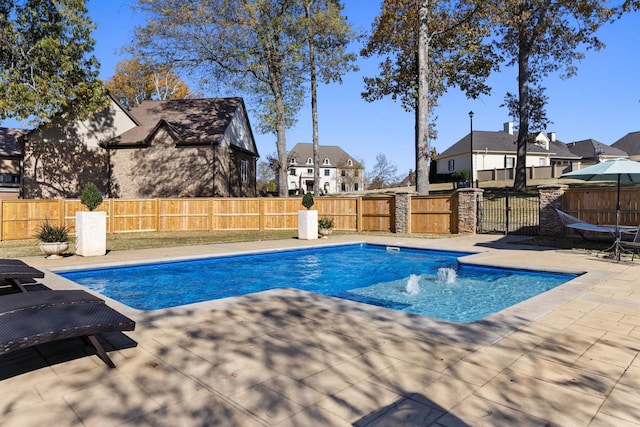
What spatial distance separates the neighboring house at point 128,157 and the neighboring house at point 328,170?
1629 inches

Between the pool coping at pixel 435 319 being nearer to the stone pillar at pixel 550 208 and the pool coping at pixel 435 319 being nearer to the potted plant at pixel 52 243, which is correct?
the potted plant at pixel 52 243

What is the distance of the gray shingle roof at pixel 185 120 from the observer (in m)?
23.9

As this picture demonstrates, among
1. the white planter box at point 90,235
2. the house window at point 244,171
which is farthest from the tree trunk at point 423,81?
the white planter box at point 90,235

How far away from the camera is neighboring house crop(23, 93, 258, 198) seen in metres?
22.8

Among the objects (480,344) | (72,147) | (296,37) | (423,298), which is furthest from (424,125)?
(72,147)

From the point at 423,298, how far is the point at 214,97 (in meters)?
24.0

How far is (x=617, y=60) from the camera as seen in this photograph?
2150 cm

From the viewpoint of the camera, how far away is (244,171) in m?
27.8

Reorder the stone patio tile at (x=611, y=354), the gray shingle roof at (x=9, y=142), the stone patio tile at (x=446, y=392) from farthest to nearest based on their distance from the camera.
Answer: the gray shingle roof at (x=9, y=142), the stone patio tile at (x=611, y=354), the stone patio tile at (x=446, y=392)

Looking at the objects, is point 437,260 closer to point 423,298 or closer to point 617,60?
point 423,298

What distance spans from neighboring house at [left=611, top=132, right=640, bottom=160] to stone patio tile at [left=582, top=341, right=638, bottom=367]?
5829cm

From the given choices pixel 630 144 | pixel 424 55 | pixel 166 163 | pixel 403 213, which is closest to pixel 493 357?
pixel 403 213

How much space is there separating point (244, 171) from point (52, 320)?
25.0 metres

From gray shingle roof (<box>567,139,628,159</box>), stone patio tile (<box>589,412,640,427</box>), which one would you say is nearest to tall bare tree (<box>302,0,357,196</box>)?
stone patio tile (<box>589,412,640,427</box>)
